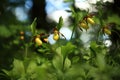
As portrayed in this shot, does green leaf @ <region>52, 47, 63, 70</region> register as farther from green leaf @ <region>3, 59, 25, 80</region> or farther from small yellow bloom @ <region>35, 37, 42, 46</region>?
small yellow bloom @ <region>35, 37, 42, 46</region>

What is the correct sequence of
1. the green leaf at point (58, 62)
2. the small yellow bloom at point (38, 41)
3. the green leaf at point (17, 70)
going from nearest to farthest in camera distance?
the green leaf at point (58, 62) < the green leaf at point (17, 70) < the small yellow bloom at point (38, 41)

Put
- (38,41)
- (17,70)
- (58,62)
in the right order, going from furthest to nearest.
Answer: (38,41) → (17,70) → (58,62)

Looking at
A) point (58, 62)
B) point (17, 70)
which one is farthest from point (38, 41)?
point (58, 62)

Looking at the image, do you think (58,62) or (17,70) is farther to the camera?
(17,70)

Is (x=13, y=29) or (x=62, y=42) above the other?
(x=62, y=42)

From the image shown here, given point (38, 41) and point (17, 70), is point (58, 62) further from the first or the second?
point (38, 41)

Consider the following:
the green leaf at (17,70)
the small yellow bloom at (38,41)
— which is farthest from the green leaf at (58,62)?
the small yellow bloom at (38,41)

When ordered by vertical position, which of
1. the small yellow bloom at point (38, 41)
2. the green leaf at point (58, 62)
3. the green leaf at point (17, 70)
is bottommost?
the small yellow bloom at point (38, 41)

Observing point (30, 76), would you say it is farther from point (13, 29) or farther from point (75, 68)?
point (13, 29)

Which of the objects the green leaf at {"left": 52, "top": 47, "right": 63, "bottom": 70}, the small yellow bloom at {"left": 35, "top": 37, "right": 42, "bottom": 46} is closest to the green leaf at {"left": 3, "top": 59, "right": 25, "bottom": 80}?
the green leaf at {"left": 52, "top": 47, "right": 63, "bottom": 70}

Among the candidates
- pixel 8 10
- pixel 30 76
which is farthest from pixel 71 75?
pixel 8 10

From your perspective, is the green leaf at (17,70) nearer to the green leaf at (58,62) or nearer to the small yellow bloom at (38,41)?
the green leaf at (58,62)
